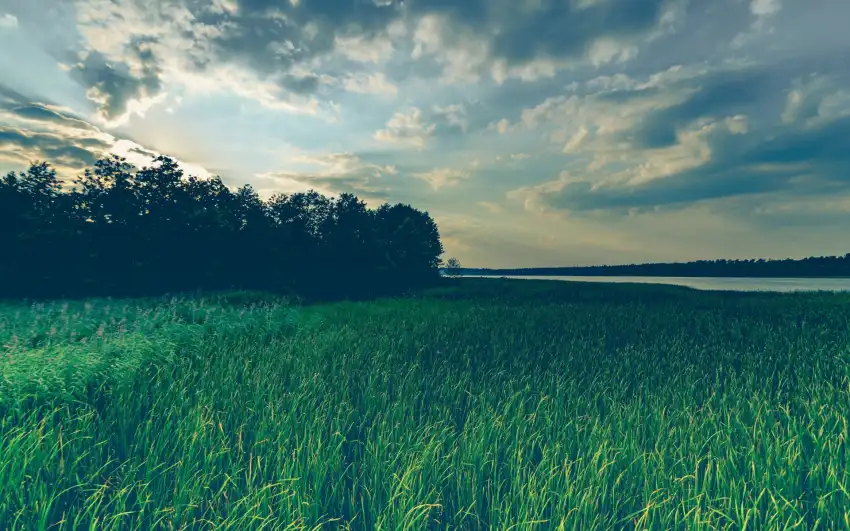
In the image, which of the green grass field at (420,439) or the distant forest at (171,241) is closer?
the green grass field at (420,439)

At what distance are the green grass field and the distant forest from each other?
26886 millimetres

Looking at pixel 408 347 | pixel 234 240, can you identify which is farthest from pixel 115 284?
pixel 408 347

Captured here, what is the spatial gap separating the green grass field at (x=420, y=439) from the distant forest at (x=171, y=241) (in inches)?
1059

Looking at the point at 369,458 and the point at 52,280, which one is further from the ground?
the point at 52,280

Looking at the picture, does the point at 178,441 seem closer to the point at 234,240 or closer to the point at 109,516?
the point at 109,516

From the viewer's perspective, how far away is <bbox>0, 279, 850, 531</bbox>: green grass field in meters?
3.20

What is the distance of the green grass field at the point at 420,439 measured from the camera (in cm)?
320

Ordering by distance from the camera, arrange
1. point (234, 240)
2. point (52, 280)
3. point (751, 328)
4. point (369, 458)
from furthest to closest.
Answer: point (234, 240) → point (52, 280) → point (751, 328) → point (369, 458)

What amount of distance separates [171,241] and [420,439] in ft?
116

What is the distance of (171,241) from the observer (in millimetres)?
32375

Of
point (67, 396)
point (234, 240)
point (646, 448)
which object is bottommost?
point (646, 448)

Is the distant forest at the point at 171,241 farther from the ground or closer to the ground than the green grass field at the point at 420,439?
farther from the ground

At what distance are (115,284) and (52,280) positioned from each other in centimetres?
361

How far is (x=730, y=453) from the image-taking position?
3891mm
